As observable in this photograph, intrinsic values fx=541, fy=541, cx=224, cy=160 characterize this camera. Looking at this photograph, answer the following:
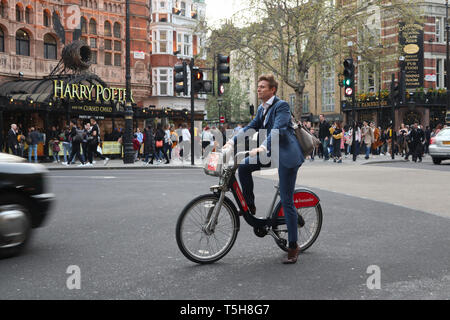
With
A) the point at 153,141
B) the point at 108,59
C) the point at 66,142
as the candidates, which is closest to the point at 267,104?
the point at 153,141

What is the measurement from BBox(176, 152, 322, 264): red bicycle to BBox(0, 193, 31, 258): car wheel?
156 cm

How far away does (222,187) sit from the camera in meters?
4.83

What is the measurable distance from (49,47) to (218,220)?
3124cm

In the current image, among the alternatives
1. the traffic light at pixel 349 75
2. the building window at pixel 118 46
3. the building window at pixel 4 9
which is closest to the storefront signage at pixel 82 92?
the building window at pixel 4 9

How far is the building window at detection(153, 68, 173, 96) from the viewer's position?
45000 mm

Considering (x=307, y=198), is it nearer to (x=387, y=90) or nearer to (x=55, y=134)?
(x=55, y=134)

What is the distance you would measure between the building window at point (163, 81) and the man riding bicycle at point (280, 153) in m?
40.6

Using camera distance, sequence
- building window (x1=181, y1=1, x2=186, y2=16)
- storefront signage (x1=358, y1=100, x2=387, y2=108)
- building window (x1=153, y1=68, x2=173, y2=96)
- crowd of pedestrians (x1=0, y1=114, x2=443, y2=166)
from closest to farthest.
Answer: crowd of pedestrians (x1=0, y1=114, x2=443, y2=166)
storefront signage (x1=358, y1=100, x2=387, y2=108)
building window (x1=153, y1=68, x2=173, y2=96)
building window (x1=181, y1=1, x2=186, y2=16)

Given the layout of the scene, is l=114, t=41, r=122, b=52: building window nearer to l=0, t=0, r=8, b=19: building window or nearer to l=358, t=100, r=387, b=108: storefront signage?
l=0, t=0, r=8, b=19: building window

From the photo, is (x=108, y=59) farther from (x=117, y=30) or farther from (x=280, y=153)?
(x=280, y=153)

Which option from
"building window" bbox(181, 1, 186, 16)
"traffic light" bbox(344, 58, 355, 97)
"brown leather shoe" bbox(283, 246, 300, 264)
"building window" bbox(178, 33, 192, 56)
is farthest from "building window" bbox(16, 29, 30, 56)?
"brown leather shoe" bbox(283, 246, 300, 264)

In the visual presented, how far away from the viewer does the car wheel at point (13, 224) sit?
16.2 ft

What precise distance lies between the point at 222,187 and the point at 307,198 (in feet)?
3.34

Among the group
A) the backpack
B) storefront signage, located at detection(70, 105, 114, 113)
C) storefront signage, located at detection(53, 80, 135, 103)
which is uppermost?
storefront signage, located at detection(53, 80, 135, 103)
